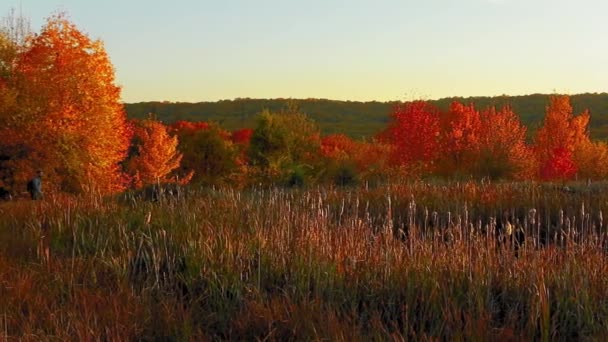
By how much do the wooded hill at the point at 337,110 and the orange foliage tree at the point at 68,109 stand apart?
76831 mm

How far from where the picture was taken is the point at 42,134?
33.9m

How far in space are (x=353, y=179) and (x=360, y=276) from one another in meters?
19.8

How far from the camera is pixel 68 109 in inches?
1366

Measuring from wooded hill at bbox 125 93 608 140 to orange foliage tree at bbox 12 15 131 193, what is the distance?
Result: 7683cm

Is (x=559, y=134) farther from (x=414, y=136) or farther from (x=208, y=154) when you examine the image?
(x=208, y=154)

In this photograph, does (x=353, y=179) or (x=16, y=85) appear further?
(x=16, y=85)

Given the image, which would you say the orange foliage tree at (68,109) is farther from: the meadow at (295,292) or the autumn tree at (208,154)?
the meadow at (295,292)

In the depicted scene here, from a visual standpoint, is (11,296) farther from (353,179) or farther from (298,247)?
(353,179)

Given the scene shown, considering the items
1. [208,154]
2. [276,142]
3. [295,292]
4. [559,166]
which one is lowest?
[559,166]

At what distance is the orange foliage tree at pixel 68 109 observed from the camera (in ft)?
111

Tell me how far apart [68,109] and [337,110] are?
121 m

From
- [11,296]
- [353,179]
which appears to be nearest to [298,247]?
[11,296]

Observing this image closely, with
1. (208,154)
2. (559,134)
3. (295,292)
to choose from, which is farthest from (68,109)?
(559,134)

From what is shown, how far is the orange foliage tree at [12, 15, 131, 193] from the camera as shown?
33844 millimetres
